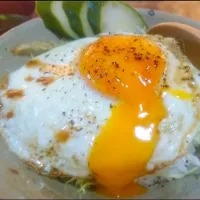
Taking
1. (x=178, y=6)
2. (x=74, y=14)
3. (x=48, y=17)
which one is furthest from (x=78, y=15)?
(x=178, y=6)

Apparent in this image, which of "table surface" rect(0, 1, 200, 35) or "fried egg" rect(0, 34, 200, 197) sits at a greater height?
"fried egg" rect(0, 34, 200, 197)

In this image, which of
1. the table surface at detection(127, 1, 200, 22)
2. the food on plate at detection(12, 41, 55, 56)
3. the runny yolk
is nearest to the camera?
the runny yolk

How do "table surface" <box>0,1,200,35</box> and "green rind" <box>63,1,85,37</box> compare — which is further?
"table surface" <box>0,1,200,35</box>

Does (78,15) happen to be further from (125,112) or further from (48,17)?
(125,112)

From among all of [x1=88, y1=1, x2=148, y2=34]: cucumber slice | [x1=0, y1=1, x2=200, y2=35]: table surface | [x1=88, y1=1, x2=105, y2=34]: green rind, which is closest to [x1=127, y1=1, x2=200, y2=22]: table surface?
[x1=0, y1=1, x2=200, y2=35]: table surface

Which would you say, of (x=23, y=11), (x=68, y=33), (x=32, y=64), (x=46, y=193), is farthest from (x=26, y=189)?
(x=23, y=11)

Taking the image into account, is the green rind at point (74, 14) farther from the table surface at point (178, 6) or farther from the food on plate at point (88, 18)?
the table surface at point (178, 6)

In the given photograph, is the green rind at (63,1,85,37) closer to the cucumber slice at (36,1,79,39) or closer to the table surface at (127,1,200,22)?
the cucumber slice at (36,1,79,39)
